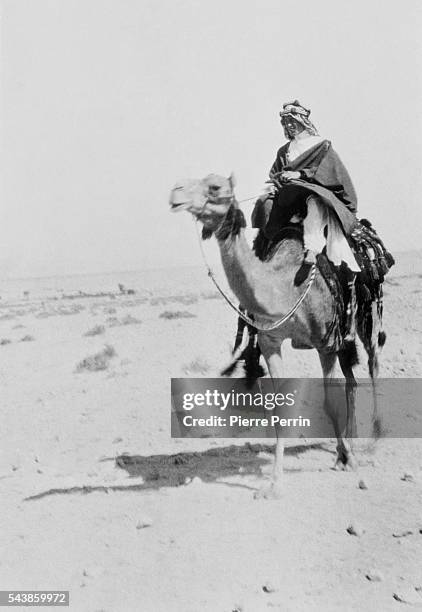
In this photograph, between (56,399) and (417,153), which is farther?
(56,399)

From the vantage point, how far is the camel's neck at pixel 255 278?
4.12 meters

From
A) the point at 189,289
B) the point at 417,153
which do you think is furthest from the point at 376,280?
the point at 189,289

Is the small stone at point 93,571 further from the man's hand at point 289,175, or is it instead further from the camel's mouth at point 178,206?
the man's hand at point 289,175

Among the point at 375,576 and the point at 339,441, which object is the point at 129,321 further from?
the point at 375,576

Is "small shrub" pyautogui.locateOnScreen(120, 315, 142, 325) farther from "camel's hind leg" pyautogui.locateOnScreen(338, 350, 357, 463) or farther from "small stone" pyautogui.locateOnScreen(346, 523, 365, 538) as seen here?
"small stone" pyautogui.locateOnScreen(346, 523, 365, 538)

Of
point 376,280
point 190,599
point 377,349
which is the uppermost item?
point 376,280

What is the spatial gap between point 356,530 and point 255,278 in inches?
64.7

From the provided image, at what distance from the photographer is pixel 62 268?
8.16 metres

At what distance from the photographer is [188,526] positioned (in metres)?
4.37

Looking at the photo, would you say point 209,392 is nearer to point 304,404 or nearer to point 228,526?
point 304,404

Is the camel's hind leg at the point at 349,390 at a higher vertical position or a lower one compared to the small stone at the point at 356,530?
higher

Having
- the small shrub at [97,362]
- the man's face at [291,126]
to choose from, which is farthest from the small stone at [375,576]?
the small shrub at [97,362]

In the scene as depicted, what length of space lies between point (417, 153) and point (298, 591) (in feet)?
11.3

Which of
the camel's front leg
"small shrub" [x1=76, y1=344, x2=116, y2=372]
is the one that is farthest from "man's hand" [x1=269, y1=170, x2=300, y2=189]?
"small shrub" [x1=76, y1=344, x2=116, y2=372]
